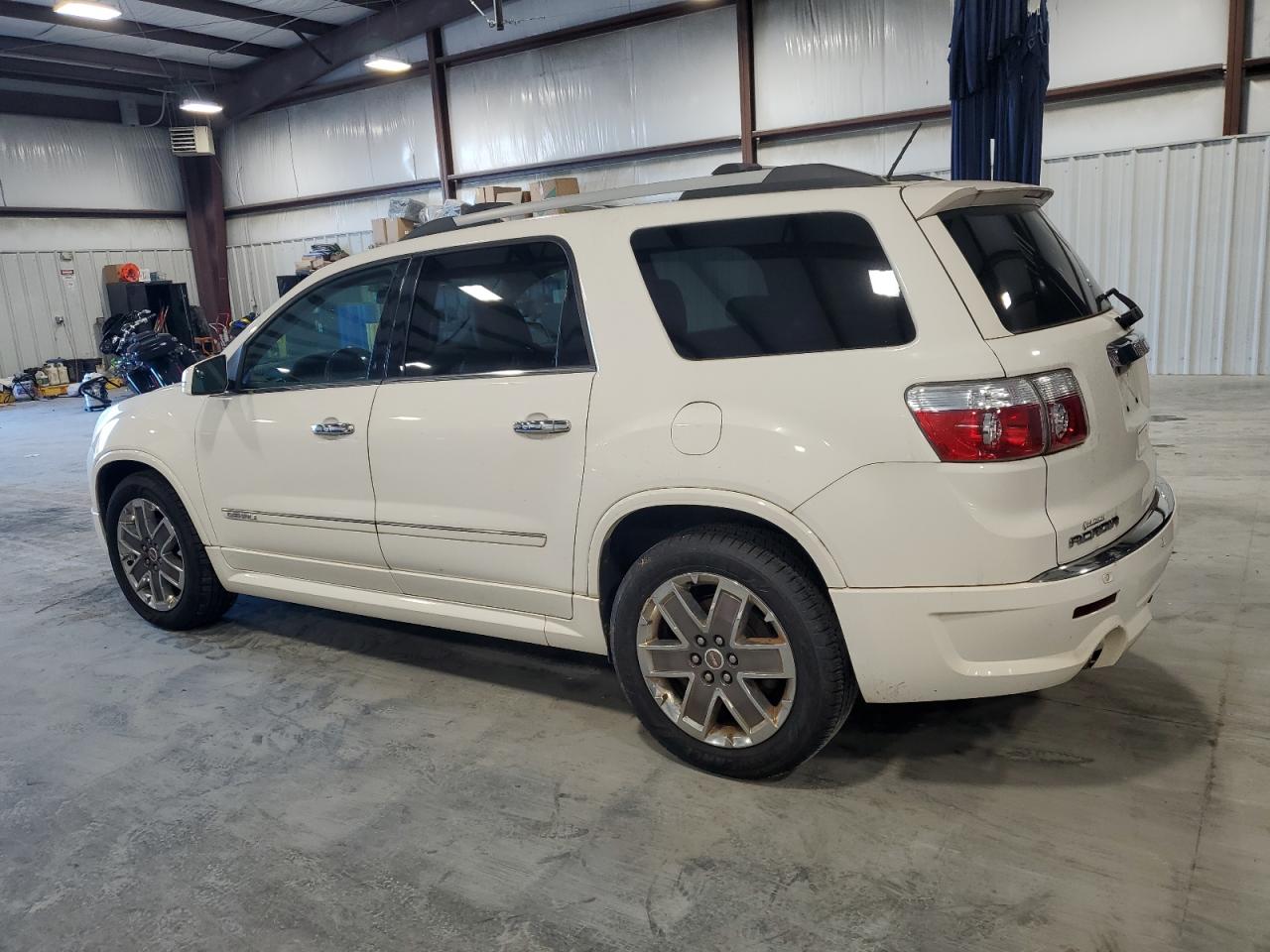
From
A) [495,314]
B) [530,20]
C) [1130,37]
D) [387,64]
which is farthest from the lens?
[387,64]

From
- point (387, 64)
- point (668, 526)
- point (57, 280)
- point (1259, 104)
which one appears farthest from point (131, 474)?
point (57, 280)

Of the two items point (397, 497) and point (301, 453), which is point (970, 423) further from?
point (301, 453)

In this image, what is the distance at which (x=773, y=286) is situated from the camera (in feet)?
8.66

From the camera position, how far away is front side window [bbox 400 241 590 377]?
119 inches

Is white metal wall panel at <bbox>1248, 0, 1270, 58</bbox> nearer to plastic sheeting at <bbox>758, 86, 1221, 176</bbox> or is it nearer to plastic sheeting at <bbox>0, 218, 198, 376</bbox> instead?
plastic sheeting at <bbox>758, 86, 1221, 176</bbox>

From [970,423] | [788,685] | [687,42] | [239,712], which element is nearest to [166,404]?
[239,712]

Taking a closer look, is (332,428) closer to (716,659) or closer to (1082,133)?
(716,659)

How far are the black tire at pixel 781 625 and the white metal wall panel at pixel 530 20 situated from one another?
12.0 metres

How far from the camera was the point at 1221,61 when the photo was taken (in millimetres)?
9891

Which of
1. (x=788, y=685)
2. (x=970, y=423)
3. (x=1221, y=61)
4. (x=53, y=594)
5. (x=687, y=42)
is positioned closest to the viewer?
(x=970, y=423)

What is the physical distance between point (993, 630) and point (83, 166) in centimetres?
1971

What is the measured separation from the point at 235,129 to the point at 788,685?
750 inches

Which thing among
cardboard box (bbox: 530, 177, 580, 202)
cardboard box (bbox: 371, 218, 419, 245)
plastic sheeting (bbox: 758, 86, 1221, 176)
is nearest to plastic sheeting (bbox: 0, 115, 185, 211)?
cardboard box (bbox: 371, 218, 419, 245)

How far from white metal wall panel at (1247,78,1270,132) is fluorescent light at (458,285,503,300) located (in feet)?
33.6
